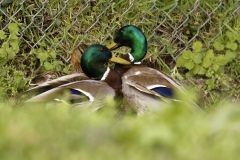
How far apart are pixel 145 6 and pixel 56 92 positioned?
169cm

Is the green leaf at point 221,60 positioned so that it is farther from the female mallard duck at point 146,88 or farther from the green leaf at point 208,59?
the female mallard duck at point 146,88

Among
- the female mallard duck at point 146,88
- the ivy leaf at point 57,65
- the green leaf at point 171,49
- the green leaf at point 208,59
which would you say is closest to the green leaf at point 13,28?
the ivy leaf at point 57,65

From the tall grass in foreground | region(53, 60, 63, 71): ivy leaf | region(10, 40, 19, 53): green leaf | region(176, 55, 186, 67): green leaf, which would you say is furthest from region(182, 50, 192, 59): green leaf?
the tall grass in foreground

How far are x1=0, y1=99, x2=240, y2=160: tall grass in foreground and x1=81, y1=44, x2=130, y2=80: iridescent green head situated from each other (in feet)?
10.0

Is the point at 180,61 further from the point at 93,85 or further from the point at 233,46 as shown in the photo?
the point at 93,85

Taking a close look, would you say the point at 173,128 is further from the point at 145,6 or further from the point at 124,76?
the point at 145,6

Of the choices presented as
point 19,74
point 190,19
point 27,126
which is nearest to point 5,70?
point 19,74

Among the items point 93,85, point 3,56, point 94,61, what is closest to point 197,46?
point 94,61

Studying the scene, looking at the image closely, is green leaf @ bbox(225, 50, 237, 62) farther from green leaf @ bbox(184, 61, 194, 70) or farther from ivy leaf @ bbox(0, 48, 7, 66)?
ivy leaf @ bbox(0, 48, 7, 66)

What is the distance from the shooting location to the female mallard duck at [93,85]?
17.6 ft

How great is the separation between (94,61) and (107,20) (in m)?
0.97

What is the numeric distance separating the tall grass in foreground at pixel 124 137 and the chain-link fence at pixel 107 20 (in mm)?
3920

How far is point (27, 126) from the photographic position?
2654mm

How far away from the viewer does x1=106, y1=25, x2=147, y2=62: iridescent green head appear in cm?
627
